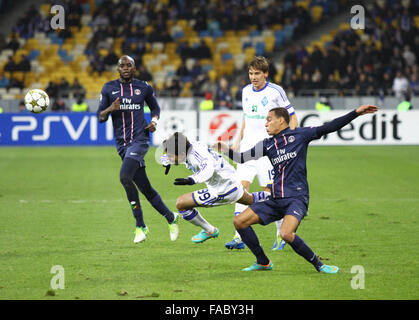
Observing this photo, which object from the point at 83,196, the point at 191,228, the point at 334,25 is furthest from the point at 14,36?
the point at 191,228

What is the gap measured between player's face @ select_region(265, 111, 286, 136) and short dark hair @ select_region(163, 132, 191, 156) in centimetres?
95

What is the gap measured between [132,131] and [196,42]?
21720 millimetres

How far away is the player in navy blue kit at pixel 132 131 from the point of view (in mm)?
8539

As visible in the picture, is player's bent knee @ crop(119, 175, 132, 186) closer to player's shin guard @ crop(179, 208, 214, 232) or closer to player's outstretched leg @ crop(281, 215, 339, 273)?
player's shin guard @ crop(179, 208, 214, 232)

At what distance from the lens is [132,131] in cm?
877

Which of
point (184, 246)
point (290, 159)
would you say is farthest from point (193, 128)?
point (290, 159)

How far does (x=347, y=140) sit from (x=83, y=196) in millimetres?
11040

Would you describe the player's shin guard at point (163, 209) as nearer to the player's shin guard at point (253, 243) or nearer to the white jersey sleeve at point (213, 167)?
the white jersey sleeve at point (213, 167)

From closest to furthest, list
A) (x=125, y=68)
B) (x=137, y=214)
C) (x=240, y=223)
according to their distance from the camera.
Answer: (x=240, y=223)
(x=137, y=214)
(x=125, y=68)

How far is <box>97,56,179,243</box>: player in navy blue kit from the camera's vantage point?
336 inches

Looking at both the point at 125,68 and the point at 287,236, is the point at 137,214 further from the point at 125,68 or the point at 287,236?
the point at 287,236
